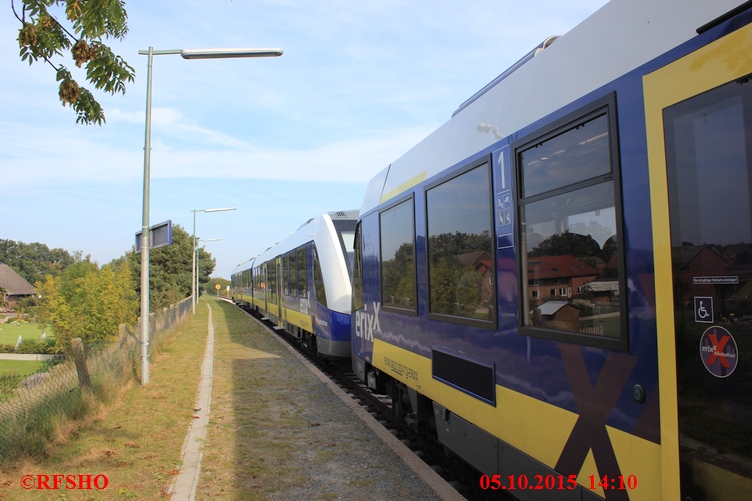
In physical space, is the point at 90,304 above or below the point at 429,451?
above

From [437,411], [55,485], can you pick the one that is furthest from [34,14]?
[437,411]

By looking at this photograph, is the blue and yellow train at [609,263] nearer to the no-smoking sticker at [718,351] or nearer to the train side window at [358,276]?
the no-smoking sticker at [718,351]

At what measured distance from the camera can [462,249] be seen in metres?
4.39

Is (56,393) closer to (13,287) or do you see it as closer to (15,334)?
(15,334)

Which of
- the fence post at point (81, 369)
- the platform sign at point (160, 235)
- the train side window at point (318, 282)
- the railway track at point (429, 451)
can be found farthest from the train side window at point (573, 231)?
the train side window at point (318, 282)

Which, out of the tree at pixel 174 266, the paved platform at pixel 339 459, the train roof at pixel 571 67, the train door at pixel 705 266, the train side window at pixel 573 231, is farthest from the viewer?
the tree at pixel 174 266

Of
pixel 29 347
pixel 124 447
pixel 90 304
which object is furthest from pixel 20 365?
pixel 124 447

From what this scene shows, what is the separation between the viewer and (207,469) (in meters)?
5.48

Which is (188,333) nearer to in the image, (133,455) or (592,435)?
(133,455)

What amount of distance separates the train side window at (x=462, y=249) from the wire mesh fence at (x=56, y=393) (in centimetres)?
431

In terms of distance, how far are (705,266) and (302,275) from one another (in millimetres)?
11846

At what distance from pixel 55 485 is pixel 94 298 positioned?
18.9 meters

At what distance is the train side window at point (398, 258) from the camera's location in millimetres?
5574
